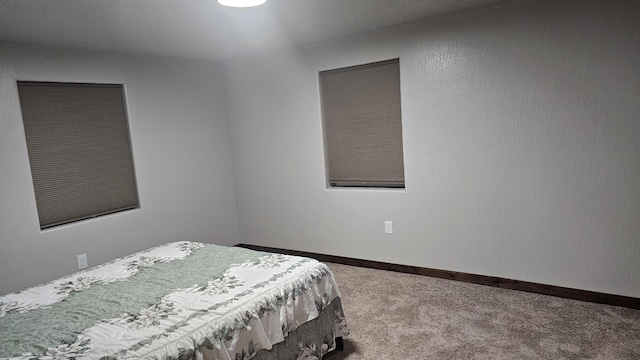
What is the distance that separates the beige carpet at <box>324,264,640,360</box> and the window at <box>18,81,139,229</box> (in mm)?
2305

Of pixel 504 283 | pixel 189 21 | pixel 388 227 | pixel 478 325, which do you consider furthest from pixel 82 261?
pixel 504 283

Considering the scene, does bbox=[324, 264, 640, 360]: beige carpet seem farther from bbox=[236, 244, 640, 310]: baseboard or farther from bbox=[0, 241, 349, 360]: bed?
bbox=[0, 241, 349, 360]: bed

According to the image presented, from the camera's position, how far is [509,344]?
2.48 meters

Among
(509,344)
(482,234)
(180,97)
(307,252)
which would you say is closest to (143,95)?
(180,97)

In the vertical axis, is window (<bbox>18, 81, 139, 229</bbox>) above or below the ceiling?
below

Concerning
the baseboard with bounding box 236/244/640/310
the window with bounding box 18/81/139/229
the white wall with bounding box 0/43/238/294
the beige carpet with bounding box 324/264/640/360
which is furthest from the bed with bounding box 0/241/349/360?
the baseboard with bounding box 236/244/640/310

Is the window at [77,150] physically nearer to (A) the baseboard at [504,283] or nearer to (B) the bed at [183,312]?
(B) the bed at [183,312]

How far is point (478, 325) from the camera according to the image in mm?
2729

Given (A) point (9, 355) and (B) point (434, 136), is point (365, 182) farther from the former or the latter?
(A) point (9, 355)

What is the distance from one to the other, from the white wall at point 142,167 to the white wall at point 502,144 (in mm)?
927

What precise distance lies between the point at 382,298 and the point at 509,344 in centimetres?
101

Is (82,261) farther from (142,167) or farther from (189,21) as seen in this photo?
(189,21)

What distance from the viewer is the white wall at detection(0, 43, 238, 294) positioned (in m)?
3.08

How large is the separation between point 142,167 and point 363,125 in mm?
2121
